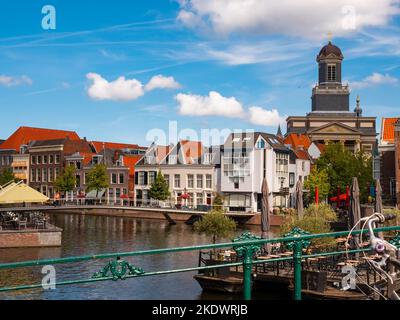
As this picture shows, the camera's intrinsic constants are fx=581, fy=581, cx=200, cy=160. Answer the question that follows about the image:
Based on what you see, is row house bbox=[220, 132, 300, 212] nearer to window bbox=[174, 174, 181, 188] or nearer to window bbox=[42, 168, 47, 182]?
window bbox=[174, 174, 181, 188]

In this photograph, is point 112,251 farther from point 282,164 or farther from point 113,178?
point 113,178

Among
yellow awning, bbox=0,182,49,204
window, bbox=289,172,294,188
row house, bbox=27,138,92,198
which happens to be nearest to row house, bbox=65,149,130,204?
row house, bbox=27,138,92,198

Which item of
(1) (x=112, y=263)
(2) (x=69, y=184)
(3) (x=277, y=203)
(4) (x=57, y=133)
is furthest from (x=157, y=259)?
(4) (x=57, y=133)

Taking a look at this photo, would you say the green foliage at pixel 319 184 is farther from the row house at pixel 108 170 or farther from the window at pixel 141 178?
the row house at pixel 108 170

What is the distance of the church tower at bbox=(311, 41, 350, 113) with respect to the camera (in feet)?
348

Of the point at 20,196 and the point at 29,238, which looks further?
the point at 20,196

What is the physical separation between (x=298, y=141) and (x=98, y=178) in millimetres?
33000

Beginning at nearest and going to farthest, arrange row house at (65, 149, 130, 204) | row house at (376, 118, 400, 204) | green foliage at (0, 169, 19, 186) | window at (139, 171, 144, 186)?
row house at (376, 118, 400, 204) → window at (139, 171, 144, 186) → row house at (65, 149, 130, 204) → green foliage at (0, 169, 19, 186)

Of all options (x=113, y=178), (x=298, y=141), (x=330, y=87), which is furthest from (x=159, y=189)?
(x=330, y=87)

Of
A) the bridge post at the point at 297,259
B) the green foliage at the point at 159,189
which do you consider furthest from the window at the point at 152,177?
the bridge post at the point at 297,259

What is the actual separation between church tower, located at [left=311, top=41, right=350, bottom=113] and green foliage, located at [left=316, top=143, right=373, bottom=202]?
3957 cm

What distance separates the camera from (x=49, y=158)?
3282 inches
